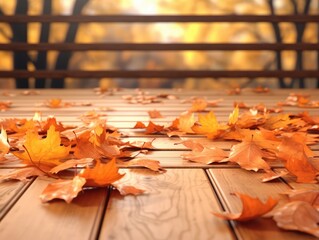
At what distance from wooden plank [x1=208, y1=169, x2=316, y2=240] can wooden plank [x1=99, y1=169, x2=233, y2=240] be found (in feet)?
0.08

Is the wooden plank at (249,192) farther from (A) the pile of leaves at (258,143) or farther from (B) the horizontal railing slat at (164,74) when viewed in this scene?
(B) the horizontal railing slat at (164,74)

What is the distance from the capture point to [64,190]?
34.0 inches

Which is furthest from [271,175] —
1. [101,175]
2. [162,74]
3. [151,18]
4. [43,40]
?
[43,40]

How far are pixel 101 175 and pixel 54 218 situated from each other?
0.15 meters

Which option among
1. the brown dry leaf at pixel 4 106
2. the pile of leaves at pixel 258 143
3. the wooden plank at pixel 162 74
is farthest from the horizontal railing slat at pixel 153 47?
the pile of leaves at pixel 258 143

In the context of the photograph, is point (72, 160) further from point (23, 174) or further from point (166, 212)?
point (166, 212)

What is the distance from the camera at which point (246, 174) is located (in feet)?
3.47

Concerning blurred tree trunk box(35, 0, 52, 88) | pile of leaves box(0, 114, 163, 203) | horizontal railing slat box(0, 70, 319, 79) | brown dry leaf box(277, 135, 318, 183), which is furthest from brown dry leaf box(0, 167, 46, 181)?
blurred tree trunk box(35, 0, 52, 88)

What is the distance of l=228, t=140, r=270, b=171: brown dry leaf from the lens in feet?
3.57

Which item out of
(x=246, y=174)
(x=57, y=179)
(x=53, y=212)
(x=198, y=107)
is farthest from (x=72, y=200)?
(x=198, y=107)

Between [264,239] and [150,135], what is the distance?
0.99 meters

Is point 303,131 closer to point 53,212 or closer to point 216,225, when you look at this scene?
point 216,225

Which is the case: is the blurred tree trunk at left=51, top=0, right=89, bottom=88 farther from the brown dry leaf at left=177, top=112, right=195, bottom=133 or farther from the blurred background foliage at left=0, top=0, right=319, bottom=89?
the brown dry leaf at left=177, top=112, right=195, bottom=133

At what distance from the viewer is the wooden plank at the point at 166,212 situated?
2.30 ft
